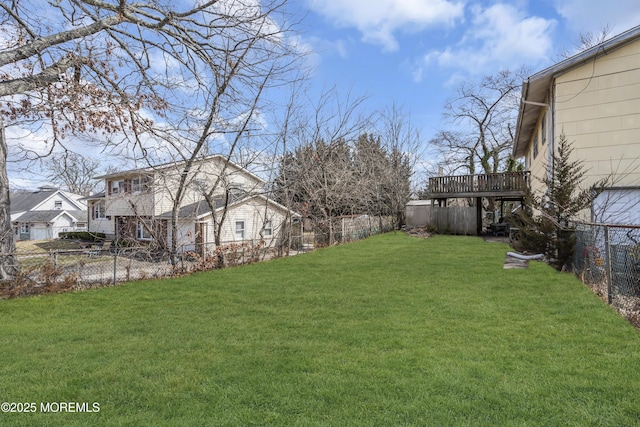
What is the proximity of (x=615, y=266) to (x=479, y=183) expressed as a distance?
13639 millimetres

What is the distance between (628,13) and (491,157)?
20.2 meters

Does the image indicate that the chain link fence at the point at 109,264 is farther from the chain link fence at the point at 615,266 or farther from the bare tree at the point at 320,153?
the chain link fence at the point at 615,266

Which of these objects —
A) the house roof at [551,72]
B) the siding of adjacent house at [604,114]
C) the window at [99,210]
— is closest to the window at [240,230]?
the window at [99,210]

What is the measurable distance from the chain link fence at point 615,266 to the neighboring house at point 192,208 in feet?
27.9

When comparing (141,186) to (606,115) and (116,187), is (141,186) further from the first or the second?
(606,115)

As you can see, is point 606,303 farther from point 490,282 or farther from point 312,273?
point 312,273

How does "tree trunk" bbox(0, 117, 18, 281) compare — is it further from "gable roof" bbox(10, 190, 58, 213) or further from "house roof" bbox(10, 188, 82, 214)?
"gable roof" bbox(10, 190, 58, 213)

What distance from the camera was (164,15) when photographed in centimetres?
727

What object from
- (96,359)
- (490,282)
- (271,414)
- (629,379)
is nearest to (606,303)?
(490,282)

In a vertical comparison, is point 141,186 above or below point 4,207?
above

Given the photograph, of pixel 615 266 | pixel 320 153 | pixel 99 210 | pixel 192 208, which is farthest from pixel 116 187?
pixel 615 266

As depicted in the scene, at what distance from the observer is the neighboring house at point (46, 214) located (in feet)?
113

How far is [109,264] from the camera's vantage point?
9148 millimetres

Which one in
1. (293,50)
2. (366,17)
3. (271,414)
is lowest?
(271,414)
